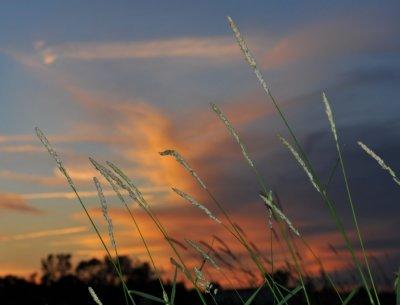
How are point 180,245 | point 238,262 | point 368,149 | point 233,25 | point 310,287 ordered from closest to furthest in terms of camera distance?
point 368,149
point 233,25
point 180,245
point 238,262
point 310,287

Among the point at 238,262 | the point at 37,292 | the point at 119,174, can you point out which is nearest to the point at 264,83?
the point at 119,174

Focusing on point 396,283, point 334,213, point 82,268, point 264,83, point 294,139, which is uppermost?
point 82,268

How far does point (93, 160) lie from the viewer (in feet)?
11.3

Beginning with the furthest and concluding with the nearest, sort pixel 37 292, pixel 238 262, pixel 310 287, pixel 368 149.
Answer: pixel 37 292 → pixel 310 287 → pixel 238 262 → pixel 368 149

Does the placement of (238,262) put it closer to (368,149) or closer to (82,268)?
(368,149)

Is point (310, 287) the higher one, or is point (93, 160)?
point (93, 160)

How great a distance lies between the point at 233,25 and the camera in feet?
11.0

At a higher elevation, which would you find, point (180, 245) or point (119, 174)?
point (119, 174)

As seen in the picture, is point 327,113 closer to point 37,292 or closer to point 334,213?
point 334,213

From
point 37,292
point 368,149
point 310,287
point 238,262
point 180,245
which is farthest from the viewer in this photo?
point 37,292

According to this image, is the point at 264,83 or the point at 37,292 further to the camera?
the point at 37,292

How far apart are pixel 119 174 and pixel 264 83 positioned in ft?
2.68

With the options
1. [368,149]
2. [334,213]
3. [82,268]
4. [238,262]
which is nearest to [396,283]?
[334,213]

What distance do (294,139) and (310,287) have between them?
344 cm
